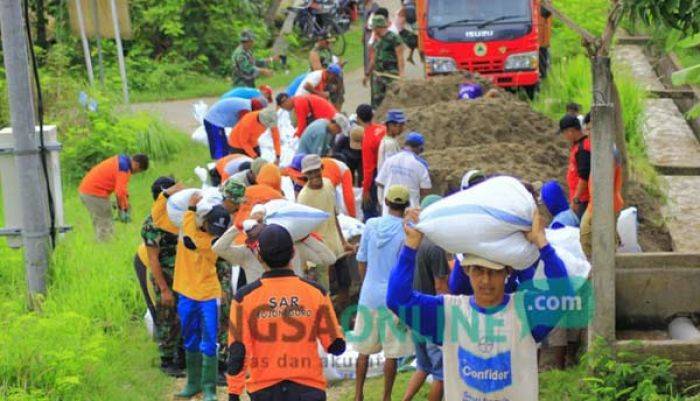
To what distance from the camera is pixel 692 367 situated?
25.3 feet

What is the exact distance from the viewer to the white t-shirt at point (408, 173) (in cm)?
1116

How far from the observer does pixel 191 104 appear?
22.1 meters

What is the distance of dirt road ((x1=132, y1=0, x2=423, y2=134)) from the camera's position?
20.5 meters

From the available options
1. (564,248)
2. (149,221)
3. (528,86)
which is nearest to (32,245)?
(149,221)

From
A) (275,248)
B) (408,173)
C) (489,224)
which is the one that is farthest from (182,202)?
(489,224)

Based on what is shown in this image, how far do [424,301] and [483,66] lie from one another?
1203 centimetres

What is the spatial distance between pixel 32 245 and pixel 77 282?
0.60 meters

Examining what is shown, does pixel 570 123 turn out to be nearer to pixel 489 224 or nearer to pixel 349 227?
pixel 349 227

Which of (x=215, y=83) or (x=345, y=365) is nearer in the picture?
(x=345, y=365)

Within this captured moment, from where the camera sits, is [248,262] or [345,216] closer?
[248,262]

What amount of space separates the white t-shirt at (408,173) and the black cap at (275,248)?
482 cm

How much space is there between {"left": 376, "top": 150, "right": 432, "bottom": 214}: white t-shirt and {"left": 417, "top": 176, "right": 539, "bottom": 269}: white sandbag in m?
5.14

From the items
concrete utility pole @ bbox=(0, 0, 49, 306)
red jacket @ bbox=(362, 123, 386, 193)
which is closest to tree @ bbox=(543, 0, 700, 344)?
concrete utility pole @ bbox=(0, 0, 49, 306)

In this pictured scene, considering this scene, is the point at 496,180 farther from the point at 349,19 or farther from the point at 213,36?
the point at 349,19
